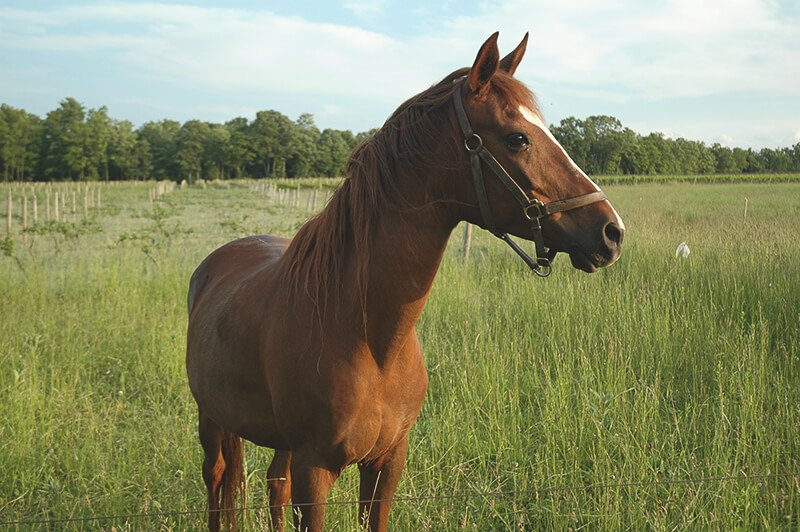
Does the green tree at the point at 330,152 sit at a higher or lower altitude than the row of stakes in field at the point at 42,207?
higher

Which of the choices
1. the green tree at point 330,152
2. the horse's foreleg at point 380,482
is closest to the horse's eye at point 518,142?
the horse's foreleg at point 380,482

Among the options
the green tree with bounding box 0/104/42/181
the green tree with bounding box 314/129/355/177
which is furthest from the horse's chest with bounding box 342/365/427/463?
the green tree with bounding box 0/104/42/181

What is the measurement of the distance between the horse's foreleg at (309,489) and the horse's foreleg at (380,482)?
229 millimetres

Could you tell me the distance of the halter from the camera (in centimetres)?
166

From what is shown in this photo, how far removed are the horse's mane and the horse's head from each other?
2.0 inches

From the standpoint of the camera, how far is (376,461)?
210 centimetres

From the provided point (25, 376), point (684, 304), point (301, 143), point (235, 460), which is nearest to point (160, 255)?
point (25, 376)

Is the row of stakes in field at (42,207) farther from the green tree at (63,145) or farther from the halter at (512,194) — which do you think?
the green tree at (63,145)

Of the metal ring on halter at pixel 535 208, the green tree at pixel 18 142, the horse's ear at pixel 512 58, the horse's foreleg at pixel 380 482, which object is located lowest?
the horse's foreleg at pixel 380 482

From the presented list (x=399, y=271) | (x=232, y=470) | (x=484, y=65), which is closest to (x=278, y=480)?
(x=232, y=470)

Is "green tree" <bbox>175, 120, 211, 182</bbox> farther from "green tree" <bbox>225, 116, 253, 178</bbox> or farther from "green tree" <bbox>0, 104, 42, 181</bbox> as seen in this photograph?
"green tree" <bbox>0, 104, 42, 181</bbox>

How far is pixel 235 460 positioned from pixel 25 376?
3.00 metres

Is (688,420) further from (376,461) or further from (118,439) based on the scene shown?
(118,439)

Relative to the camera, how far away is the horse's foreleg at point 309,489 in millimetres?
1889
